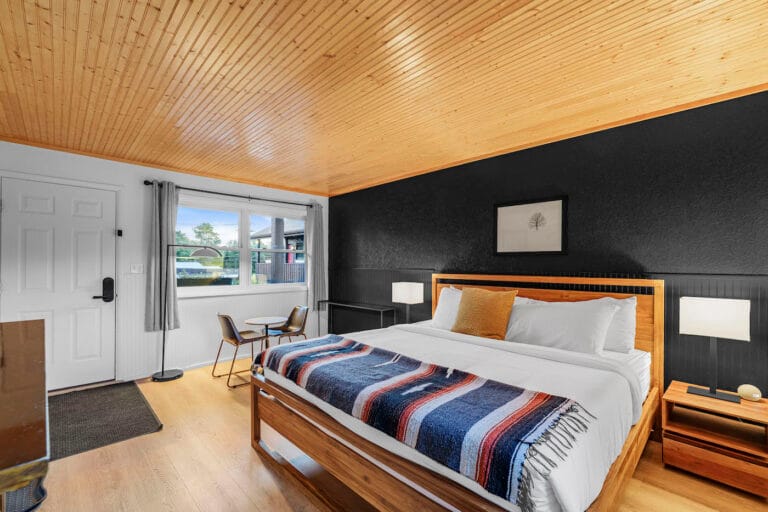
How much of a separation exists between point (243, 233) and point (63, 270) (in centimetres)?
188

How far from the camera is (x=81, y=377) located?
3709 millimetres

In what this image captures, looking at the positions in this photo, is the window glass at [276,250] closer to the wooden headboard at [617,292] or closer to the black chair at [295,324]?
the black chair at [295,324]

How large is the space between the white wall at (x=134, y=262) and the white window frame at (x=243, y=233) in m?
0.11

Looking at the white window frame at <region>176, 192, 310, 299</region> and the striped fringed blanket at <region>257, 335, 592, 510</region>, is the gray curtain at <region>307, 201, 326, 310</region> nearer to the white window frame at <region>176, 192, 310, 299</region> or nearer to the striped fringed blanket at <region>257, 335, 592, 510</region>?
the white window frame at <region>176, 192, 310, 299</region>

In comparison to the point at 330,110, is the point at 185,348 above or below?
below

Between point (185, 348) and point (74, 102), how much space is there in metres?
2.83

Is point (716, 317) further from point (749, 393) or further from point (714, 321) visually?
point (749, 393)

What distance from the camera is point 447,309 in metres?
3.52

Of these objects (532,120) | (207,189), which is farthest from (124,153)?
(532,120)

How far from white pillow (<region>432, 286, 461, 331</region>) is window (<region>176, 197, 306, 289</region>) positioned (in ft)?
8.75

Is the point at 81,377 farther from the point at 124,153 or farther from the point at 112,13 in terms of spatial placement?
the point at 112,13

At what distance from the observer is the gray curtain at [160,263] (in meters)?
4.04

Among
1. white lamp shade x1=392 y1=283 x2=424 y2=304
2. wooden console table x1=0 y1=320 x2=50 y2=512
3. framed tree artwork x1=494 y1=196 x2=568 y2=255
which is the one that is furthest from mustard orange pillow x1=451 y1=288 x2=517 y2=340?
wooden console table x1=0 y1=320 x2=50 y2=512

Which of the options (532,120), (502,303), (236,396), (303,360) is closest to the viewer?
(303,360)
